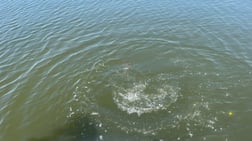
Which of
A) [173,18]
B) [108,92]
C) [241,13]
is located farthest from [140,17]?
[108,92]

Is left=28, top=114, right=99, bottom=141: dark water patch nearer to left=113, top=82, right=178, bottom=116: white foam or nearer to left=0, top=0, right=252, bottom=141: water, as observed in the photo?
left=0, top=0, right=252, bottom=141: water

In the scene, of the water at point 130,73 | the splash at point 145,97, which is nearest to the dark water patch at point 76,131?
the water at point 130,73

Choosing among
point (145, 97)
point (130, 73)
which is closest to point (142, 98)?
point (145, 97)

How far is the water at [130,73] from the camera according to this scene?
1261 cm

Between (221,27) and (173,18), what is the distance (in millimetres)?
4269

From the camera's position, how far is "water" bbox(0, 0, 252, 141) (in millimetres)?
12615

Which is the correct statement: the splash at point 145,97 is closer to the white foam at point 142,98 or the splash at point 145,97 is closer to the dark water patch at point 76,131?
the white foam at point 142,98

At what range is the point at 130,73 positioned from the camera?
16.3m

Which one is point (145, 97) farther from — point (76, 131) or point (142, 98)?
point (76, 131)

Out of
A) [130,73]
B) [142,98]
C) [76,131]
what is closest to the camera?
[76,131]

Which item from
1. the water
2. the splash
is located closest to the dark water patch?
the water

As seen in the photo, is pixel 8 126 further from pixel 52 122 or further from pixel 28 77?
pixel 28 77

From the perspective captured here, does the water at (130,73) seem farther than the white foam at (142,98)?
No

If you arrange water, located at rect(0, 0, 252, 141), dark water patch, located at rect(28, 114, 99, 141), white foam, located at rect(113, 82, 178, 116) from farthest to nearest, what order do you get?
white foam, located at rect(113, 82, 178, 116)
water, located at rect(0, 0, 252, 141)
dark water patch, located at rect(28, 114, 99, 141)
